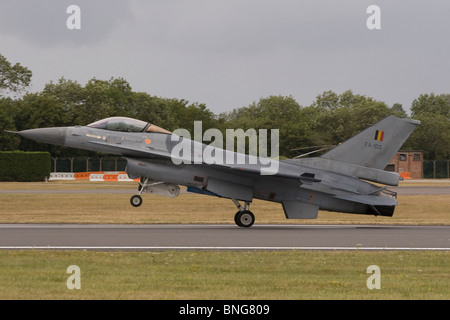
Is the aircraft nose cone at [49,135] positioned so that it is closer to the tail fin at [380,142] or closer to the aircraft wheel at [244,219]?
the aircraft wheel at [244,219]

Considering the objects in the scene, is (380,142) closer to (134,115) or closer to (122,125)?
(122,125)

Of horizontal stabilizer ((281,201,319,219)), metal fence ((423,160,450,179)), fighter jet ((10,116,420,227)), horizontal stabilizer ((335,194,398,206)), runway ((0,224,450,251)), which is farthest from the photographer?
metal fence ((423,160,450,179))

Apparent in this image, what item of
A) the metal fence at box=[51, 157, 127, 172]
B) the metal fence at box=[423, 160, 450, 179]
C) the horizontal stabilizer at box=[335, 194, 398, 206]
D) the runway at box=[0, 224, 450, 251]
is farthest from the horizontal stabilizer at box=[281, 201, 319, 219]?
the metal fence at box=[423, 160, 450, 179]

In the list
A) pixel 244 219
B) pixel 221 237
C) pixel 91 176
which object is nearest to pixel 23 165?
pixel 91 176

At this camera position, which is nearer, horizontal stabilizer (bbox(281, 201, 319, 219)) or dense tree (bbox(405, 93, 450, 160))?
horizontal stabilizer (bbox(281, 201, 319, 219))

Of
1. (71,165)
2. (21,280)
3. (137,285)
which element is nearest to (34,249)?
(21,280)

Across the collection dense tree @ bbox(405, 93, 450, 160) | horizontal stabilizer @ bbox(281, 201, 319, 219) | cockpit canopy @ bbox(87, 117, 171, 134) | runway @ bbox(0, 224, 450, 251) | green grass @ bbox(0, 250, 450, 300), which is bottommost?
runway @ bbox(0, 224, 450, 251)

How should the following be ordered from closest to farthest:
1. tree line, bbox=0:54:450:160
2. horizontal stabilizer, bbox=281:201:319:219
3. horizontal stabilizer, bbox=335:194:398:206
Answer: horizontal stabilizer, bbox=335:194:398:206 → horizontal stabilizer, bbox=281:201:319:219 → tree line, bbox=0:54:450:160

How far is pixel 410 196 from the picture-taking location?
44.1 metres

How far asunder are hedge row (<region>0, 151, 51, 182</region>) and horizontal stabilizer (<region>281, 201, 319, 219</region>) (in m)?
44.9

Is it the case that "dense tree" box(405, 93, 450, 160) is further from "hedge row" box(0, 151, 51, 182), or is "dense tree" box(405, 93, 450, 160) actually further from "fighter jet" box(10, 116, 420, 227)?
"fighter jet" box(10, 116, 420, 227)

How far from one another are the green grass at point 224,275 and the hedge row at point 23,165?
50740 mm

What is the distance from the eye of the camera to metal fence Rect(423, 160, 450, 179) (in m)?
86.1

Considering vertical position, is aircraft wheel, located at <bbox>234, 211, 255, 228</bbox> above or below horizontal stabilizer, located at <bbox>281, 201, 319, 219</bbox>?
below
